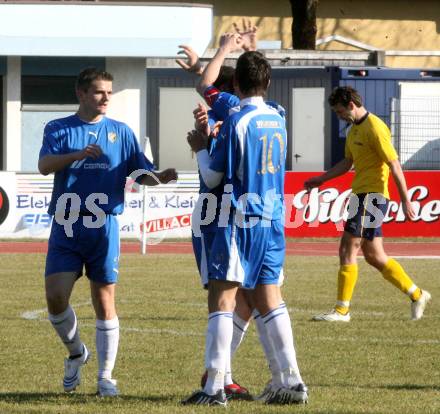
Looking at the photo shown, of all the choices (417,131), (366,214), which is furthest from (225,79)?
(417,131)

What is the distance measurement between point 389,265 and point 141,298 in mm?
2908

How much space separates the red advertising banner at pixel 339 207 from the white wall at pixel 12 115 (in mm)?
7971

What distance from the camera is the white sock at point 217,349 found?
7141 millimetres

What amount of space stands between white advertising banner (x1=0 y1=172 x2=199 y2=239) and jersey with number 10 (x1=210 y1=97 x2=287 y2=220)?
14.6 metres

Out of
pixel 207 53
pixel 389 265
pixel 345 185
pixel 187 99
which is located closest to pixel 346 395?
pixel 389 265

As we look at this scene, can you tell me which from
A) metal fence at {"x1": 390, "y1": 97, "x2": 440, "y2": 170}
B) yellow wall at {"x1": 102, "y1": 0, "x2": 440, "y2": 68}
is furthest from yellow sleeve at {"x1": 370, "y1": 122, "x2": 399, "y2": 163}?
yellow wall at {"x1": 102, "y1": 0, "x2": 440, "y2": 68}

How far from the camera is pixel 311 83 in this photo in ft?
99.5

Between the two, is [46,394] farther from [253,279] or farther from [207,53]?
[207,53]

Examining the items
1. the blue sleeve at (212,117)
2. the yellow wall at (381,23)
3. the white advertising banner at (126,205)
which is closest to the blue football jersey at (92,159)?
the blue sleeve at (212,117)

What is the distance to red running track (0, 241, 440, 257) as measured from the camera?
2050cm

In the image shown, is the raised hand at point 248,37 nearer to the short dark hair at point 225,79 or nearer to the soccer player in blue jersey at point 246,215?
the short dark hair at point 225,79

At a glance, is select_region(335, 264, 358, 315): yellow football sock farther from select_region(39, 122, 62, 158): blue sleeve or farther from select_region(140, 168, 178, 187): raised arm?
select_region(39, 122, 62, 158): blue sleeve

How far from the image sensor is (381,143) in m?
11.5

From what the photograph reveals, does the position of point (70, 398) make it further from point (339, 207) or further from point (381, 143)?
point (339, 207)
